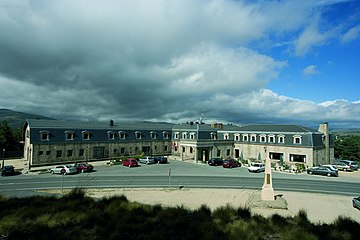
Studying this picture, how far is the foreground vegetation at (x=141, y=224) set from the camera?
8.27 metres

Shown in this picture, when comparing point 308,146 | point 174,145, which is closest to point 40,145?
point 174,145

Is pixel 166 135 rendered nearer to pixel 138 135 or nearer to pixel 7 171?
pixel 138 135

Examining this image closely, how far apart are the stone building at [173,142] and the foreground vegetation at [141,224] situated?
114ft

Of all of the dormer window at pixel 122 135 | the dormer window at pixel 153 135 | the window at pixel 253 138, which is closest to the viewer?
the window at pixel 253 138

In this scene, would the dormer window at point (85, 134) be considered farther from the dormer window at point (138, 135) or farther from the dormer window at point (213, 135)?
the dormer window at point (213, 135)

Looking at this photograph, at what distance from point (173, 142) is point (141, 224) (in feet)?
170

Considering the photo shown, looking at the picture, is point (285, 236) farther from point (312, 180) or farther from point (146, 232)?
point (312, 180)

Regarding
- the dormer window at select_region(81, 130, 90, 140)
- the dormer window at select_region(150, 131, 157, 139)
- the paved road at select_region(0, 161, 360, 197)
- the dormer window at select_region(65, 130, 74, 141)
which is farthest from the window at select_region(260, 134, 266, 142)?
the dormer window at select_region(65, 130, 74, 141)

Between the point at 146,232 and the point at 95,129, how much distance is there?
44.1 m

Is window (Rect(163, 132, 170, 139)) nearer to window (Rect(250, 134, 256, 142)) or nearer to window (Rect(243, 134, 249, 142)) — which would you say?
window (Rect(243, 134, 249, 142))

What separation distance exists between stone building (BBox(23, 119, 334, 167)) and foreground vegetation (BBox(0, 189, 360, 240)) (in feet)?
114

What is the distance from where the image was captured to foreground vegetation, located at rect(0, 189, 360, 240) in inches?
326

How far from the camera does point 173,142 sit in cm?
6112

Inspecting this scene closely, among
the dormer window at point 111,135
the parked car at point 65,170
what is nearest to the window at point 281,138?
the dormer window at point 111,135
